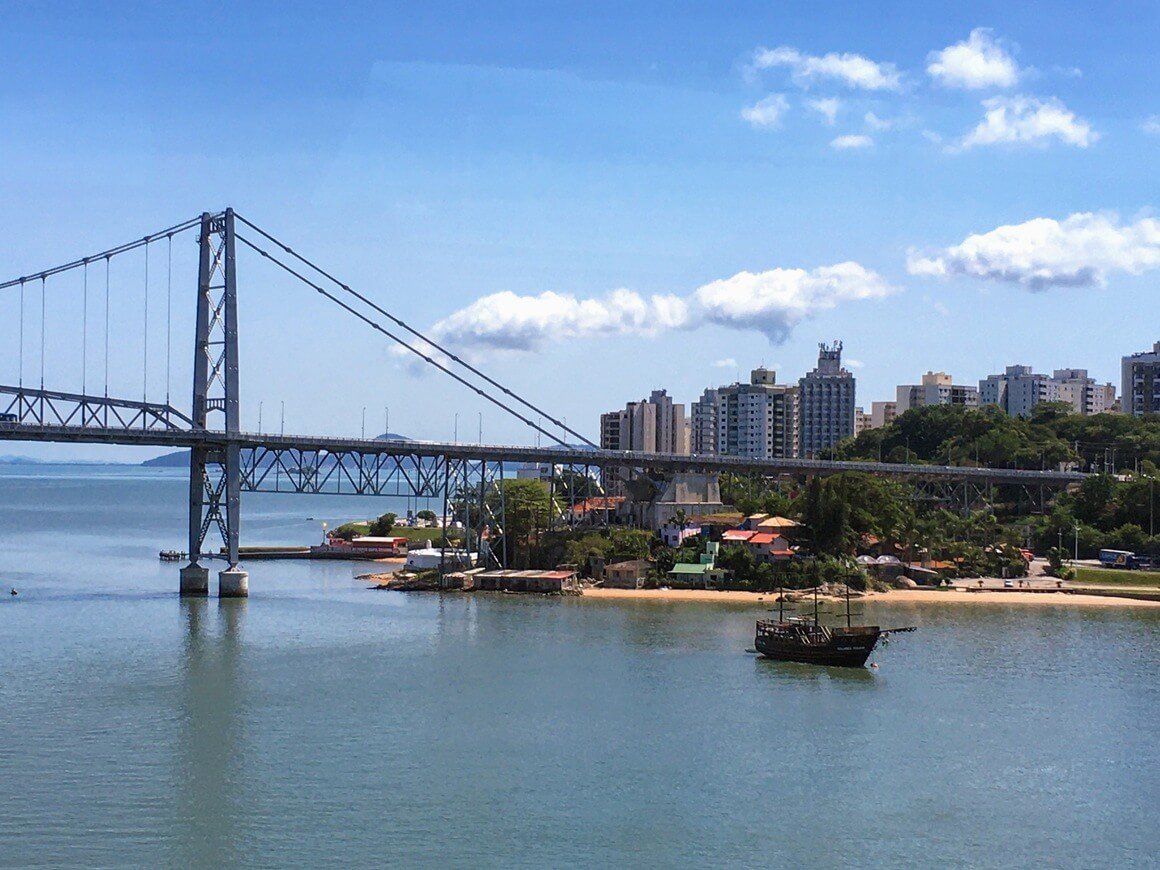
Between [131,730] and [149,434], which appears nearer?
[131,730]

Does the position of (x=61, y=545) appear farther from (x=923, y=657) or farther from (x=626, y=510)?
(x=923, y=657)

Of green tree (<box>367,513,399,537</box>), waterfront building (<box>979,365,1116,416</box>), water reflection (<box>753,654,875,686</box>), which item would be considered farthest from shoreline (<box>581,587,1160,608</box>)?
waterfront building (<box>979,365,1116,416</box>)

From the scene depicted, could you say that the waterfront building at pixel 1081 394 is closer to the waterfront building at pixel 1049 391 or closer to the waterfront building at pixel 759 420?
the waterfront building at pixel 1049 391

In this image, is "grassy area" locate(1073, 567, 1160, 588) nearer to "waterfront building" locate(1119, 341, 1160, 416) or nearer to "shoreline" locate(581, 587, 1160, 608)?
"shoreline" locate(581, 587, 1160, 608)

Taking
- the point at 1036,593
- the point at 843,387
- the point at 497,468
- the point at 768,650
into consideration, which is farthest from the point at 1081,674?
the point at 843,387

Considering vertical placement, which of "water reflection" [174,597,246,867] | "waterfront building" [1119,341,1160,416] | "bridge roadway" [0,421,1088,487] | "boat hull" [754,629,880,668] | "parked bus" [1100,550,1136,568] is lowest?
"water reflection" [174,597,246,867]

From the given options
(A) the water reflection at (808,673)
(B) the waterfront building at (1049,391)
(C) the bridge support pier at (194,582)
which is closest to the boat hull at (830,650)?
(A) the water reflection at (808,673)
